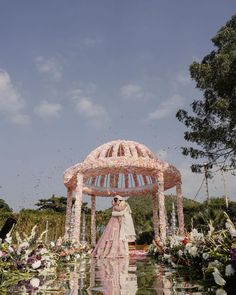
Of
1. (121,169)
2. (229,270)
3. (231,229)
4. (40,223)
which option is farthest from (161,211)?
(229,270)

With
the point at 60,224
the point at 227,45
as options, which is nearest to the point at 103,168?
the point at 227,45

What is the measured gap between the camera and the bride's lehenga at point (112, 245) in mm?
12203

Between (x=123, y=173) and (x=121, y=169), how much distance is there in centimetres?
120

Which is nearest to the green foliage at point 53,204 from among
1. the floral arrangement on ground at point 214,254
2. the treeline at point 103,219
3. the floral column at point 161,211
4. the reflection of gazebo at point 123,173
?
the treeline at point 103,219

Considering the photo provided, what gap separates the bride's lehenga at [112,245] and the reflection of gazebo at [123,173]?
3008mm

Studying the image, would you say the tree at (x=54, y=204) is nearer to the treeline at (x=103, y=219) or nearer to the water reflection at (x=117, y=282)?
the treeline at (x=103, y=219)

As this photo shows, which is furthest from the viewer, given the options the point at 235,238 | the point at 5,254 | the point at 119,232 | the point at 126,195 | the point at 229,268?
the point at 126,195

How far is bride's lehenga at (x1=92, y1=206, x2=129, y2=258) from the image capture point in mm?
12203

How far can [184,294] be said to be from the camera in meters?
3.13

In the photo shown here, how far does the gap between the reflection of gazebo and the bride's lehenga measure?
301 centimetres

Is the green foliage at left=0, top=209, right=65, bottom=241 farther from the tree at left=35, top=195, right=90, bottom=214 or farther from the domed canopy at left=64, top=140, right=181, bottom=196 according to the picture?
the tree at left=35, top=195, right=90, bottom=214

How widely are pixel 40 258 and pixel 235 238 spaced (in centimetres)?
246

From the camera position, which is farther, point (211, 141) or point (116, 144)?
point (116, 144)

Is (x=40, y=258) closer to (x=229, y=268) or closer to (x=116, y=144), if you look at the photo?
(x=229, y=268)
